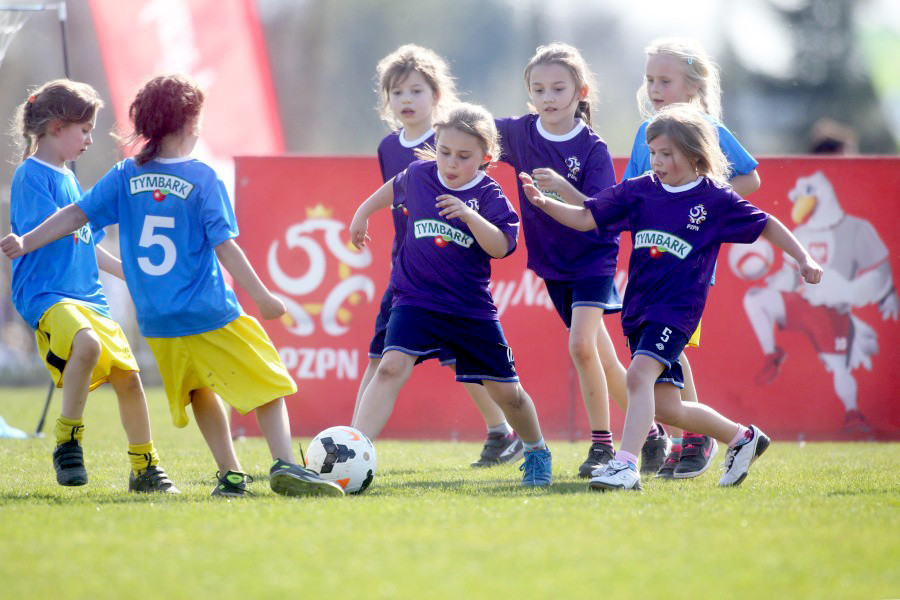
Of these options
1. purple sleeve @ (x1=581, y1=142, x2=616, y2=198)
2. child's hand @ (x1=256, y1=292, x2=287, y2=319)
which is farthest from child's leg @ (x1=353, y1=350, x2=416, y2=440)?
purple sleeve @ (x1=581, y1=142, x2=616, y2=198)

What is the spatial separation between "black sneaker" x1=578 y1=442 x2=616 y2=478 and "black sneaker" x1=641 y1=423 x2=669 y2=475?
1.24ft

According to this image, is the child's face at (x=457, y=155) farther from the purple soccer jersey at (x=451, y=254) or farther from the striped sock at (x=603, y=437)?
the striped sock at (x=603, y=437)

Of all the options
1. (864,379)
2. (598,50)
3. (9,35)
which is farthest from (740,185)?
(598,50)

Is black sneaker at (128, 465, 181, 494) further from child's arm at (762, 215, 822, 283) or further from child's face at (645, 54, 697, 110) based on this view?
child's face at (645, 54, 697, 110)

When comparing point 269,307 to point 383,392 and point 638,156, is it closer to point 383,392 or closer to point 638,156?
point 383,392

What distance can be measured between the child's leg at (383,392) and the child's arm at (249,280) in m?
0.69

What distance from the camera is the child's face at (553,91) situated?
18.1 ft

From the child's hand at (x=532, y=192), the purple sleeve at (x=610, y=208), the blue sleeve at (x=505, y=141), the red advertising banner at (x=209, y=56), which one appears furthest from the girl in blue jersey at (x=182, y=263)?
the red advertising banner at (x=209, y=56)

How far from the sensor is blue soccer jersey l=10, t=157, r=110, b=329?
16.6ft

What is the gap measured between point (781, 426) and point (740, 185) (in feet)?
8.67

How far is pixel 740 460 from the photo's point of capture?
5.06 metres

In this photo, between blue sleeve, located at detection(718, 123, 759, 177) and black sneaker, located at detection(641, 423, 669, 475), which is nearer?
blue sleeve, located at detection(718, 123, 759, 177)

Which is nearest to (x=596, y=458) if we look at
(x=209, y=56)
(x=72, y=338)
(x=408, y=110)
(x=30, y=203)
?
(x=408, y=110)

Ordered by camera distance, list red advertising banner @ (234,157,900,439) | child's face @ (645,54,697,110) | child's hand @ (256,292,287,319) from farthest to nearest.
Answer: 1. red advertising banner @ (234,157,900,439)
2. child's face @ (645,54,697,110)
3. child's hand @ (256,292,287,319)
